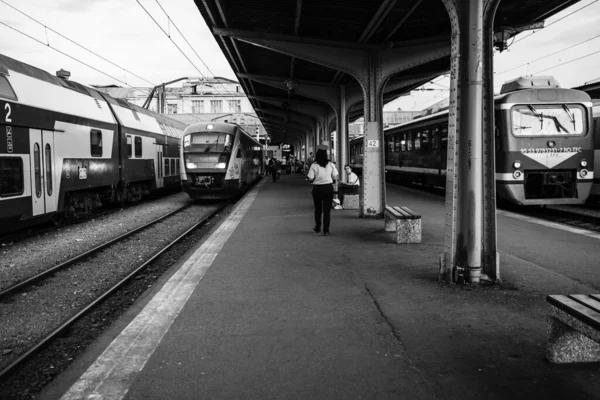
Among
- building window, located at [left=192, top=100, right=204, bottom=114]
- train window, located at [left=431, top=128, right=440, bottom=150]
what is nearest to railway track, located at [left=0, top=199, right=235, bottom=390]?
train window, located at [left=431, top=128, right=440, bottom=150]

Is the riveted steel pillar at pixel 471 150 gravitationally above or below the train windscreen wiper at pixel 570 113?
below

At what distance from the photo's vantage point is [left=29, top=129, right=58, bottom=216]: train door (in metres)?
10.3

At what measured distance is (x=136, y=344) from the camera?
14.2ft

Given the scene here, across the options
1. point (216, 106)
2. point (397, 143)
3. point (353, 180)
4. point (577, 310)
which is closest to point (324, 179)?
point (353, 180)

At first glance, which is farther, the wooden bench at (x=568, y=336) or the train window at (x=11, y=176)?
the train window at (x=11, y=176)

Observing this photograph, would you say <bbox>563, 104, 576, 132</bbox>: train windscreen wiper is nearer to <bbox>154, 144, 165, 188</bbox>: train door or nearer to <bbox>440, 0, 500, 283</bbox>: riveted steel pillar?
<bbox>440, 0, 500, 283</bbox>: riveted steel pillar

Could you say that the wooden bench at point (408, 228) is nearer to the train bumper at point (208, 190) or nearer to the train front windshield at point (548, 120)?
the train front windshield at point (548, 120)

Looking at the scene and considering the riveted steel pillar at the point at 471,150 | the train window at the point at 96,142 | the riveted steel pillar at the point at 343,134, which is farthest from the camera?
the riveted steel pillar at the point at 343,134

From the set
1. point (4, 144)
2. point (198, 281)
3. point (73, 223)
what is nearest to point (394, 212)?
point (198, 281)

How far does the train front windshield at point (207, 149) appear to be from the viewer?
60.9ft

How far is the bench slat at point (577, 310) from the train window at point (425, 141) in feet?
54.7

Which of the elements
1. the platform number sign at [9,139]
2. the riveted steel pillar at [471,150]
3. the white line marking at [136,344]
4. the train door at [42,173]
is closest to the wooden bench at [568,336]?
the riveted steel pillar at [471,150]

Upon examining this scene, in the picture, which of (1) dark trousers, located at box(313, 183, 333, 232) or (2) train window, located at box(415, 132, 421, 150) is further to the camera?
(2) train window, located at box(415, 132, 421, 150)

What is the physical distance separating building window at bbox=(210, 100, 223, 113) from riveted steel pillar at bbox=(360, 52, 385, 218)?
77256mm
